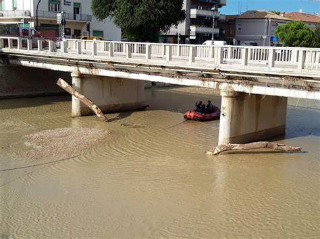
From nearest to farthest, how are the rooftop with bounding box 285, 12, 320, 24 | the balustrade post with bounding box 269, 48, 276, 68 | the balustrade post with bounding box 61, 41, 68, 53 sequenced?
the balustrade post with bounding box 269, 48, 276, 68, the balustrade post with bounding box 61, 41, 68, 53, the rooftop with bounding box 285, 12, 320, 24

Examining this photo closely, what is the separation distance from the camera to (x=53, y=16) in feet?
162

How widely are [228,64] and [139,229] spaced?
339 inches

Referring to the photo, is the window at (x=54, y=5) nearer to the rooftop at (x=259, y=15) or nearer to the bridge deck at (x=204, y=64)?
the bridge deck at (x=204, y=64)

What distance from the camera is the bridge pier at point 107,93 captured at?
955 inches

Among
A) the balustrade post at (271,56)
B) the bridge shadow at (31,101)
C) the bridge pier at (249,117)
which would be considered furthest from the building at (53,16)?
the balustrade post at (271,56)

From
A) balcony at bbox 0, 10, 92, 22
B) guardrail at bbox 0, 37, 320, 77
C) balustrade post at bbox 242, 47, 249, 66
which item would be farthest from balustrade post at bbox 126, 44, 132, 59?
Result: balcony at bbox 0, 10, 92, 22

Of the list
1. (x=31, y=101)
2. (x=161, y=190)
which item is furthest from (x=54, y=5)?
(x=161, y=190)

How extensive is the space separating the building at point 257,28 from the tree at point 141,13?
39.0m

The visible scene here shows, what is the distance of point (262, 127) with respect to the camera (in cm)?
1920

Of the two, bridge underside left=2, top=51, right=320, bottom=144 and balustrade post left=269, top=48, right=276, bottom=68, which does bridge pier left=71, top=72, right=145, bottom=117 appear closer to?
bridge underside left=2, top=51, right=320, bottom=144

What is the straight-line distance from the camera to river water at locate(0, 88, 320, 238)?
1038 centimetres

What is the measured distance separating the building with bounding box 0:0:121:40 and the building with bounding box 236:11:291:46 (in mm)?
29089

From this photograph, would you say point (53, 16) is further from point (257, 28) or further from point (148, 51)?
point (257, 28)

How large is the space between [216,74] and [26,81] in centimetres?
1909
